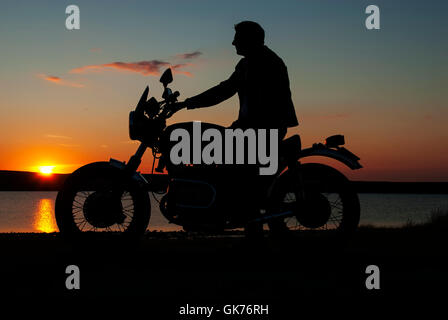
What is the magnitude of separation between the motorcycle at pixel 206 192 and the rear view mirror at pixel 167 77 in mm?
11

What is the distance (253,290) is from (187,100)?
2.47m

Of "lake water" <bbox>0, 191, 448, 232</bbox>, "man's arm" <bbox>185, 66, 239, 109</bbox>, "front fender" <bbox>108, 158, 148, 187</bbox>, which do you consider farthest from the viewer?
"lake water" <bbox>0, 191, 448, 232</bbox>

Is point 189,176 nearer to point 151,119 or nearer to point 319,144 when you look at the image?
point 151,119

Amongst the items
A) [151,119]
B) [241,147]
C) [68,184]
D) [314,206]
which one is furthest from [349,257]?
[68,184]

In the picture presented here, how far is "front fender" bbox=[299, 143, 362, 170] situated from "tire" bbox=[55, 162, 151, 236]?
6.41 ft

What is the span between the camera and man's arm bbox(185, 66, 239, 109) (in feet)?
19.0

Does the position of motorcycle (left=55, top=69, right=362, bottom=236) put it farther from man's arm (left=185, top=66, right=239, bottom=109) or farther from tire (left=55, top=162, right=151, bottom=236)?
man's arm (left=185, top=66, right=239, bottom=109)

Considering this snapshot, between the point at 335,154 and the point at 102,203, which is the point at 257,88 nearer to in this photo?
the point at 335,154

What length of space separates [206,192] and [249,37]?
188cm

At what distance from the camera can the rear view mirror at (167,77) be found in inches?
213

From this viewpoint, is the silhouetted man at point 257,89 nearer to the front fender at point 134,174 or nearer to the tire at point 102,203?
the front fender at point 134,174

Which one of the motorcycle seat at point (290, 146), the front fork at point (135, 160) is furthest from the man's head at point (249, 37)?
the front fork at point (135, 160)

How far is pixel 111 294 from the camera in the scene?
13.4 ft

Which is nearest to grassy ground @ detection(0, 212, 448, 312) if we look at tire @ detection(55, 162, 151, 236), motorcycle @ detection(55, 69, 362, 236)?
tire @ detection(55, 162, 151, 236)
